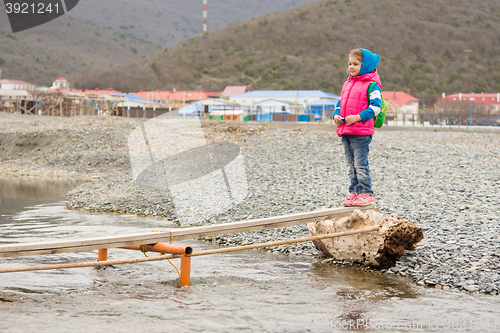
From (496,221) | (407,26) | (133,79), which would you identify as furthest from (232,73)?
(496,221)

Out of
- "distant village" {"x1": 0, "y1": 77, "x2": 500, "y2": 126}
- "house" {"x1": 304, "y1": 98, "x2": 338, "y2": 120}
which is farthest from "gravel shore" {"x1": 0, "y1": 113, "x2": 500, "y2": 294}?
"house" {"x1": 304, "y1": 98, "x2": 338, "y2": 120}

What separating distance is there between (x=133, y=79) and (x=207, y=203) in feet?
316

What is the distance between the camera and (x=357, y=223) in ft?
19.4

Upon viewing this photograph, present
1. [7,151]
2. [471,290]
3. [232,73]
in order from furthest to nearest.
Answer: [232,73] → [7,151] → [471,290]

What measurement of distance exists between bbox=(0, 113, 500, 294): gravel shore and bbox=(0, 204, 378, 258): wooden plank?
44.8 inches

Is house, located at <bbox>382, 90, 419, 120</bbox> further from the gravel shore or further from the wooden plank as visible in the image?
the wooden plank

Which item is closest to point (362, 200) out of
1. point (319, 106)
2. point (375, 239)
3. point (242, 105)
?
point (375, 239)

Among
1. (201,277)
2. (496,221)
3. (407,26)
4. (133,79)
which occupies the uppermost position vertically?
(407,26)

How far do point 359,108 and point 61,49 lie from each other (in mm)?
161469

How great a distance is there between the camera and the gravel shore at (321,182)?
5.99 metres

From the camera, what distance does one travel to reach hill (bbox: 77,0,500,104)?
88250 mm

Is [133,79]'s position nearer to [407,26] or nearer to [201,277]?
[407,26]

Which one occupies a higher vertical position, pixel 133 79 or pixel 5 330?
pixel 133 79

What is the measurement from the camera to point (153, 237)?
500 cm
